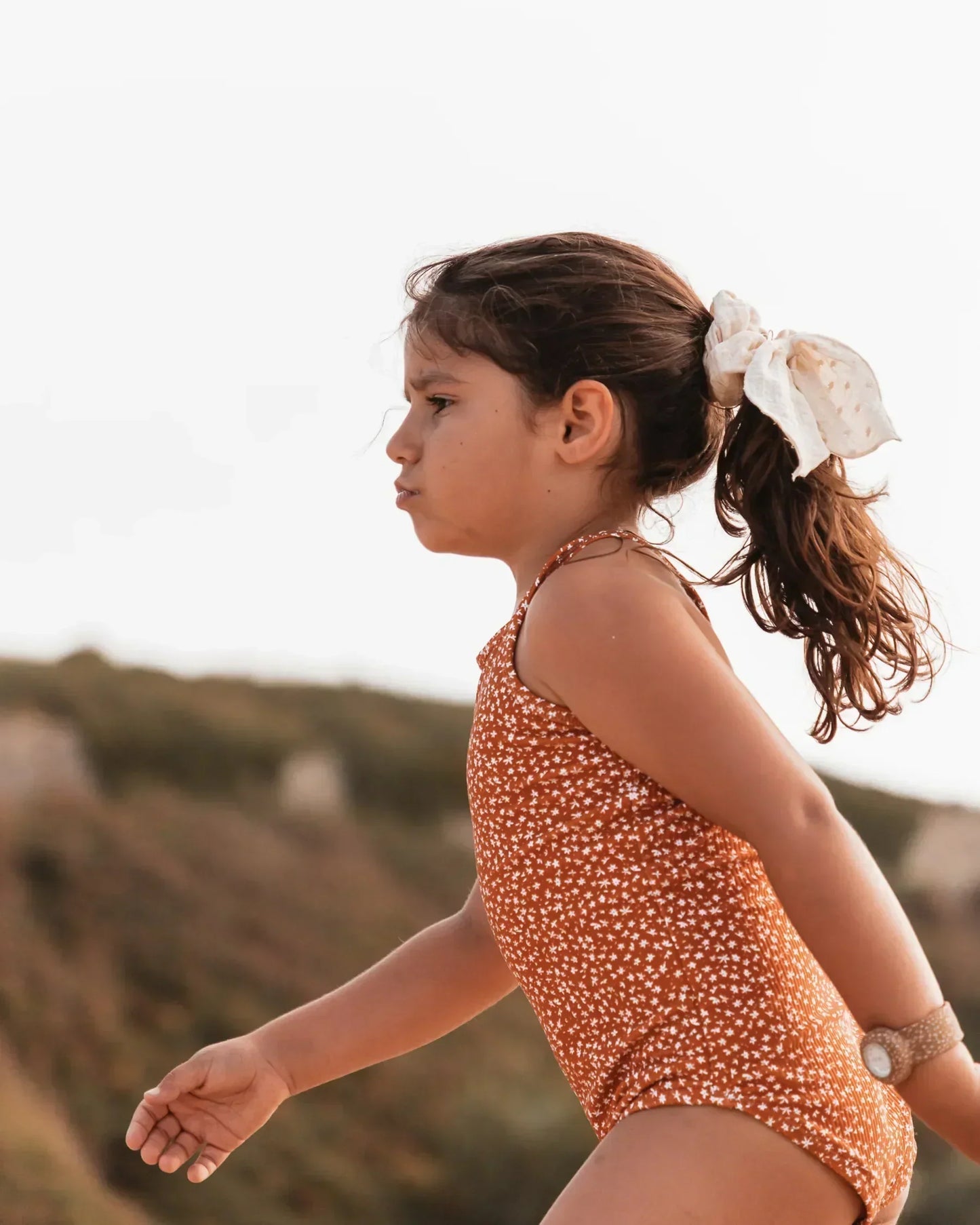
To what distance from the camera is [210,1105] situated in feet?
5.98

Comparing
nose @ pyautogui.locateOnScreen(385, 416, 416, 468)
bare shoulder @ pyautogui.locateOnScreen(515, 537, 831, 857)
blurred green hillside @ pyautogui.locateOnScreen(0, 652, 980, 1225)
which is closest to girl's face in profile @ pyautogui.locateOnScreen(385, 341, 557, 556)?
nose @ pyautogui.locateOnScreen(385, 416, 416, 468)

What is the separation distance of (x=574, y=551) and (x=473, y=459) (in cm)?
18

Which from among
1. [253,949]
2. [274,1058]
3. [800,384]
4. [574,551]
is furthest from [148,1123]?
[253,949]

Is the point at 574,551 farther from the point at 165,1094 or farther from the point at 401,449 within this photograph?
the point at 165,1094

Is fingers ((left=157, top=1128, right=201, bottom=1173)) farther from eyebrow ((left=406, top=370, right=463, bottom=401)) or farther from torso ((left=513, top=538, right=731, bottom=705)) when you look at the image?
eyebrow ((left=406, top=370, right=463, bottom=401))

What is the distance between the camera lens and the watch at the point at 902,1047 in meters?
1.36

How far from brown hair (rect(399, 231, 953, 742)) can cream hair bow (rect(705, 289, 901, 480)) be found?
0.15 ft

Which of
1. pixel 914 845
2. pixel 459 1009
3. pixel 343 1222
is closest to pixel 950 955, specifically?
pixel 914 845

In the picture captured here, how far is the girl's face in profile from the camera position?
5.62ft

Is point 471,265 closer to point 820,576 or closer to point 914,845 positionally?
point 820,576

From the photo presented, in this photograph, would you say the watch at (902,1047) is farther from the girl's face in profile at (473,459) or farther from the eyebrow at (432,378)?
the eyebrow at (432,378)

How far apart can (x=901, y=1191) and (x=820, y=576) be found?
2.12 ft

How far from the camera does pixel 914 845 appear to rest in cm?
1008

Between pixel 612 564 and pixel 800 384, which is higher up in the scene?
pixel 800 384
